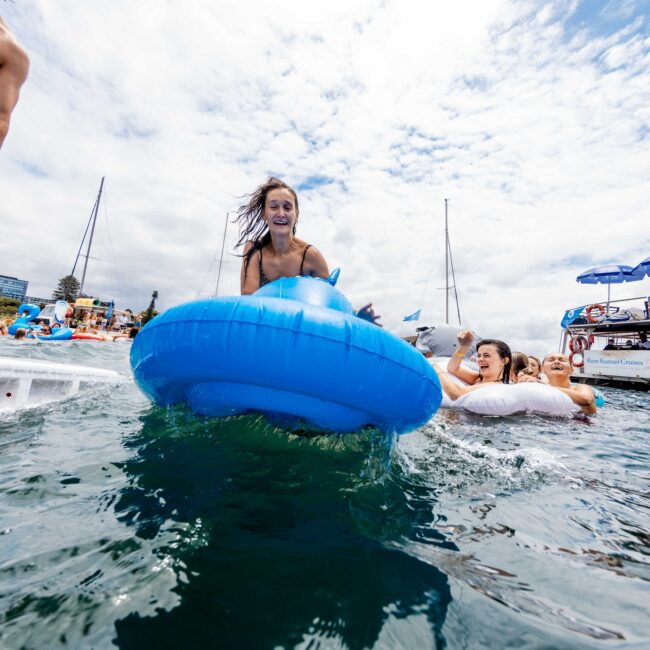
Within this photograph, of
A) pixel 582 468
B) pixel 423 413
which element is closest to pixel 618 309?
pixel 582 468

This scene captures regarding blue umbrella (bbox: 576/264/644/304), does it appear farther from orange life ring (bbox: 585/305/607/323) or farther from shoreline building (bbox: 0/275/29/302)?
shoreline building (bbox: 0/275/29/302)

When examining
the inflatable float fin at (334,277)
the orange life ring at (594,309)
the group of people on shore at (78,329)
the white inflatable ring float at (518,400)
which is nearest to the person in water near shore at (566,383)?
the white inflatable ring float at (518,400)

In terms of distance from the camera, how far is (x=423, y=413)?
2.05 m

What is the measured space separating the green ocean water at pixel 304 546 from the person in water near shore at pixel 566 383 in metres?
2.42

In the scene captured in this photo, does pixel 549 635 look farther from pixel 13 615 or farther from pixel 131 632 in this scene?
pixel 13 615

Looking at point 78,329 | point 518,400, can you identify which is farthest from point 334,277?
point 78,329

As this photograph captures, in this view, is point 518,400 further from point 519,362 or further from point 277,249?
point 277,249

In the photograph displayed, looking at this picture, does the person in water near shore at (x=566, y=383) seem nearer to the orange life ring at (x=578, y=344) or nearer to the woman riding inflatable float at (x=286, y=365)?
the woman riding inflatable float at (x=286, y=365)

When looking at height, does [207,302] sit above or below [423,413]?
above

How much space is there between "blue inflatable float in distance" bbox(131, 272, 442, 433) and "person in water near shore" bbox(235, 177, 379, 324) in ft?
4.13

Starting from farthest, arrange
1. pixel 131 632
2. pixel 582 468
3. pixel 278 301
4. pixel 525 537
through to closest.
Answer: pixel 582 468
pixel 278 301
pixel 525 537
pixel 131 632

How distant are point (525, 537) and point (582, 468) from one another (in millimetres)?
1473

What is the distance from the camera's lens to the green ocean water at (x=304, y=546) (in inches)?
38.2

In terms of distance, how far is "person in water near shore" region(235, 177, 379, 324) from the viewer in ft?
10.0
